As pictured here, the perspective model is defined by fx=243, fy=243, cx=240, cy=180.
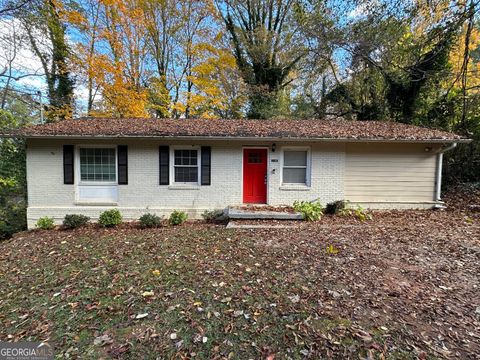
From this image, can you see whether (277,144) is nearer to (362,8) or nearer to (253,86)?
(362,8)

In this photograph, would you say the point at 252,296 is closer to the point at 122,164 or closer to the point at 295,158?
the point at 295,158

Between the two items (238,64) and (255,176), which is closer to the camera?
(255,176)

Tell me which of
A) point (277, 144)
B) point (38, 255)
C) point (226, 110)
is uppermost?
point (226, 110)

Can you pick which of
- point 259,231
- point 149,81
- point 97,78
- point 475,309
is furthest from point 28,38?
point 475,309

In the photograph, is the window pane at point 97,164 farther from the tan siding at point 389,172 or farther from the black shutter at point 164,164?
the tan siding at point 389,172

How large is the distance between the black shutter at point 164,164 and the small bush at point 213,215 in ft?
5.57

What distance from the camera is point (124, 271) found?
4.21 meters

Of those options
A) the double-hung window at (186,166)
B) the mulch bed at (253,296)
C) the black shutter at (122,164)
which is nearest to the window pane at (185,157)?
the double-hung window at (186,166)

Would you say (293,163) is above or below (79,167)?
above

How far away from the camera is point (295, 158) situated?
847cm

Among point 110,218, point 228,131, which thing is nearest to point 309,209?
point 228,131

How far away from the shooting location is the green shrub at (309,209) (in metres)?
7.41

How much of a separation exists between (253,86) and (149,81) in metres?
6.62

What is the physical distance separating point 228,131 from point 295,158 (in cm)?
250
